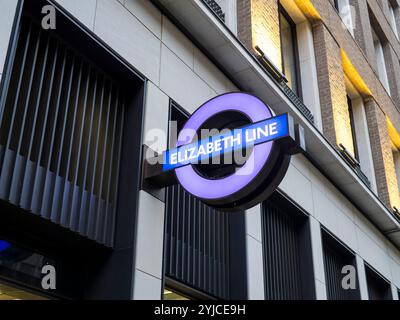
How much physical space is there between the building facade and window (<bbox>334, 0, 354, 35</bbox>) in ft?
18.1

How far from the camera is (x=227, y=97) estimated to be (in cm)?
731

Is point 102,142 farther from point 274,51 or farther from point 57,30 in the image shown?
point 274,51

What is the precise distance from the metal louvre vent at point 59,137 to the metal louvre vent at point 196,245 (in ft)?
3.77

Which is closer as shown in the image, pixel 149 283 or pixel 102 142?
pixel 149 283

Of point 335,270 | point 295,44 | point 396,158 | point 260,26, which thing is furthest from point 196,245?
point 396,158

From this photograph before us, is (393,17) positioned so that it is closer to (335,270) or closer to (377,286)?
(377,286)

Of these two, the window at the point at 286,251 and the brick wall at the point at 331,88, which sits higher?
the brick wall at the point at 331,88

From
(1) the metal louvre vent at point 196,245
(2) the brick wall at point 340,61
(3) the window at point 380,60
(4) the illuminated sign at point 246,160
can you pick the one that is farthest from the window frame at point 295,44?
(4) the illuminated sign at point 246,160

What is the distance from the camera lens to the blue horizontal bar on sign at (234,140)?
6305 millimetres

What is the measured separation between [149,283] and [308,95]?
29.6 feet

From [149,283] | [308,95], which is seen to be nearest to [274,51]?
[308,95]

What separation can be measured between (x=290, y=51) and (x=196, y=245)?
8336mm

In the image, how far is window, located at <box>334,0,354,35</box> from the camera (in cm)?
1873

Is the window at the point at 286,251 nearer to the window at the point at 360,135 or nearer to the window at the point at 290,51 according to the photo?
the window at the point at 290,51
